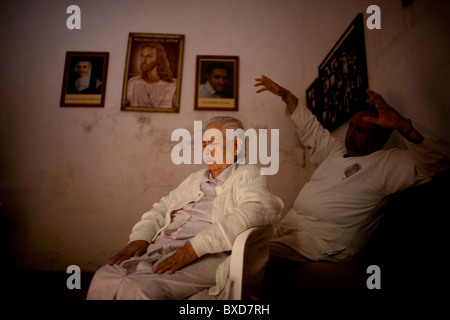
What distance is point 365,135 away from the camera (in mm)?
1393

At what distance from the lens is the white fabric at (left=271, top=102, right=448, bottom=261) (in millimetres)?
1171

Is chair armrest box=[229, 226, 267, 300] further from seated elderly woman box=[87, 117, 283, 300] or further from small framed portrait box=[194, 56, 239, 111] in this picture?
small framed portrait box=[194, 56, 239, 111]

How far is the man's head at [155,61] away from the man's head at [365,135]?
1743 millimetres

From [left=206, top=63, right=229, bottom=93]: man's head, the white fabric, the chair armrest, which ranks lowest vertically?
the chair armrest

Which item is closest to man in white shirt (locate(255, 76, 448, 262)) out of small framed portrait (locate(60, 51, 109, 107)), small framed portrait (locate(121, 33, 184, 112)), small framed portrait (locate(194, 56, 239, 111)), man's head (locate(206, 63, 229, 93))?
small framed portrait (locate(194, 56, 239, 111))

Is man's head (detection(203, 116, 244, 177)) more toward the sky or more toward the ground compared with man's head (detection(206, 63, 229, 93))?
more toward the ground

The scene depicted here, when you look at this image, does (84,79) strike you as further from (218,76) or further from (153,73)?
(218,76)

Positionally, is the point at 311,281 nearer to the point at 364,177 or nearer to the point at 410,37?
the point at 364,177

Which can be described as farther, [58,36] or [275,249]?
[58,36]

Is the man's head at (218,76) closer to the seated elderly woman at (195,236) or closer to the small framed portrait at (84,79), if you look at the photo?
the small framed portrait at (84,79)

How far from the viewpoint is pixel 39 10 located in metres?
2.58

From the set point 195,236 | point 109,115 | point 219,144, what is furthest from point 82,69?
point 195,236
